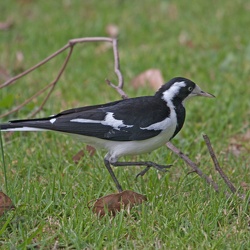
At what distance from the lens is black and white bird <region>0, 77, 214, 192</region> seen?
3.81 meters

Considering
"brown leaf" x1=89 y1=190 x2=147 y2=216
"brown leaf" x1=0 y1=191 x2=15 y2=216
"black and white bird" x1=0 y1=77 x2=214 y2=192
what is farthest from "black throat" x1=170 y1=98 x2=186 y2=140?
"brown leaf" x1=0 y1=191 x2=15 y2=216

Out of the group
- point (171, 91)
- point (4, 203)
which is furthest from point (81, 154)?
point (4, 203)

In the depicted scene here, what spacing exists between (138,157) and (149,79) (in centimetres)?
150

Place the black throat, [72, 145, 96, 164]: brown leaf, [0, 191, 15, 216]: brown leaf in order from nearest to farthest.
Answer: [0, 191, 15, 216]: brown leaf
the black throat
[72, 145, 96, 164]: brown leaf

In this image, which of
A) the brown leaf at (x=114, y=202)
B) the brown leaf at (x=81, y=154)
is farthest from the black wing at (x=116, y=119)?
the brown leaf at (x=81, y=154)

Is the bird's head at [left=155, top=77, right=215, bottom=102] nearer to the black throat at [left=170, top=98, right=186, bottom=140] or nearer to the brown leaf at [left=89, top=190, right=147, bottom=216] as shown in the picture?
the black throat at [left=170, top=98, right=186, bottom=140]

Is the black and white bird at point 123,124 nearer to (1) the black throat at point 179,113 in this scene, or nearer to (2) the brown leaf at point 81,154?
(1) the black throat at point 179,113

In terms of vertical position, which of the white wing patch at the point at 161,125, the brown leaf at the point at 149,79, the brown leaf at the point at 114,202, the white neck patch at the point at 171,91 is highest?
the white neck patch at the point at 171,91

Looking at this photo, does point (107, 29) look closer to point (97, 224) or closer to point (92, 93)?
point (92, 93)

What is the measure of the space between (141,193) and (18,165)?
0.92 m

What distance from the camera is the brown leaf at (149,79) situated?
6016mm

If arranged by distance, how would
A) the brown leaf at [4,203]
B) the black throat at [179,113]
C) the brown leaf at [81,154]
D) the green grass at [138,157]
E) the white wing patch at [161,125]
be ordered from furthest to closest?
1. the brown leaf at [81,154]
2. the black throat at [179,113]
3. the white wing patch at [161,125]
4. the brown leaf at [4,203]
5. the green grass at [138,157]

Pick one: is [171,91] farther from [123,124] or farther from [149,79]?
[149,79]

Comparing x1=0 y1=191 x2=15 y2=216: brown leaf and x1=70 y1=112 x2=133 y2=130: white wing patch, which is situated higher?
x1=70 y1=112 x2=133 y2=130: white wing patch
